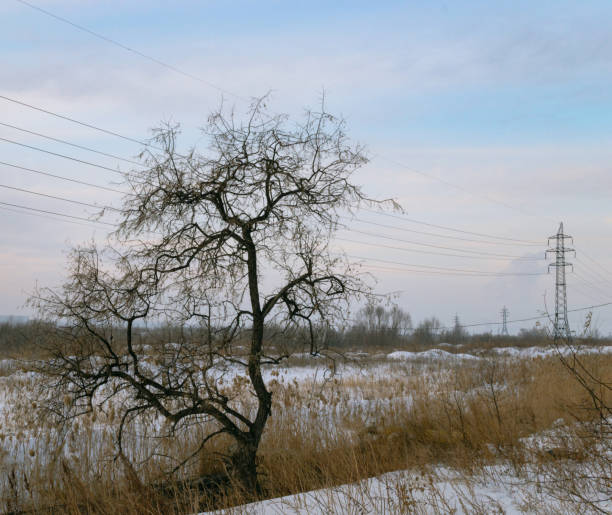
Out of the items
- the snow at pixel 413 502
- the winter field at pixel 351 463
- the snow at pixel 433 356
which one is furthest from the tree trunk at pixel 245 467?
the snow at pixel 433 356

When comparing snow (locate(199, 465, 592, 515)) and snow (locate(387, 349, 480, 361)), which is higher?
snow (locate(199, 465, 592, 515))

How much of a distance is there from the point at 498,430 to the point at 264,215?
16.2 feet

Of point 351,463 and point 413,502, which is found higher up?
point 413,502

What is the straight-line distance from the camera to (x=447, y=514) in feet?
15.8

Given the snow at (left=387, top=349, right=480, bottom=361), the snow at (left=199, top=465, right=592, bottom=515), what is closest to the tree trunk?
the snow at (left=199, top=465, right=592, bottom=515)

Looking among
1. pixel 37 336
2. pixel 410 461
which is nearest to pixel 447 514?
pixel 410 461

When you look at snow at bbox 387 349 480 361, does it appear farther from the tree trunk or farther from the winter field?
the tree trunk

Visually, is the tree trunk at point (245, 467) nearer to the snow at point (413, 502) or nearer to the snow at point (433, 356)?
the snow at point (413, 502)

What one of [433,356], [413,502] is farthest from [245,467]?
[433,356]

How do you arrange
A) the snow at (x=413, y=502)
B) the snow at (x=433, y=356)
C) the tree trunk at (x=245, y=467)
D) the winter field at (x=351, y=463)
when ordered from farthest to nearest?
the snow at (x=433, y=356) → the tree trunk at (x=245, y=467) → the winter field at (x=351, y=463) → the snow at (x=413, y=502)

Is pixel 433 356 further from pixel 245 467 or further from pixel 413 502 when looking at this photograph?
pixel 413 502

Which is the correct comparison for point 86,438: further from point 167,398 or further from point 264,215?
point 264,215

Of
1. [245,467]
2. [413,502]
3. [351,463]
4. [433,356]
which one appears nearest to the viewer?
[413,502]

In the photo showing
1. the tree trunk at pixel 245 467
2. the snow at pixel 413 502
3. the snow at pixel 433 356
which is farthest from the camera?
the snow at pixel 433 356
